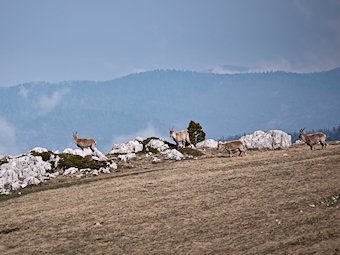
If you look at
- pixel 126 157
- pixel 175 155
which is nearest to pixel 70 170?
pixel 126 157

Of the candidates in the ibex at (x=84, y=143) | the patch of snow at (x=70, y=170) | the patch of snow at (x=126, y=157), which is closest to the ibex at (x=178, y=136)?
the patch of snow at (x=126, y=157)

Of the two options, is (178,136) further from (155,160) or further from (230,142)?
(230,142)

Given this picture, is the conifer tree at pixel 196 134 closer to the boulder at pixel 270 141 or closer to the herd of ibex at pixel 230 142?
the boulder at pixel 270 141

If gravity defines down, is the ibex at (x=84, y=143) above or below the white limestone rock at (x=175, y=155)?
above

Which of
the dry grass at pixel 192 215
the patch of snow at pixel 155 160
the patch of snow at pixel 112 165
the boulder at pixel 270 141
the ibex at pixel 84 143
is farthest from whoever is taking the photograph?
the boulder at pixel 270 141

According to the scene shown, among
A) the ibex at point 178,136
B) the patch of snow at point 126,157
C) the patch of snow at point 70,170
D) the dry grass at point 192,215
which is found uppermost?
the ibex at point 178,136

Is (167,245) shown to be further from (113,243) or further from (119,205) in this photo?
(119,205)

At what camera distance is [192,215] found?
2027cm

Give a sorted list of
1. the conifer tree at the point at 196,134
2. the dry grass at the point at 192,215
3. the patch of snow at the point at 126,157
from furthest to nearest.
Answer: the conifer tree at the point at 196,134 < the patch of snow at the point at 126,157 < the dry grass at the point at 192,215

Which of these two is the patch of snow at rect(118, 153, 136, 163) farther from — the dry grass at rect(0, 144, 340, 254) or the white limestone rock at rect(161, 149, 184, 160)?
the dry grass at rect(0, 144, 340, 254)

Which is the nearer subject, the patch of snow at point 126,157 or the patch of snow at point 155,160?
the patch of snow at point 155,160

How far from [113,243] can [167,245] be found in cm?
280

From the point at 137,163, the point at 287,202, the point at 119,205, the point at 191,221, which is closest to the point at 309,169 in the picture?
the point at 287,202

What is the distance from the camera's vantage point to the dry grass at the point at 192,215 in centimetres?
1562
